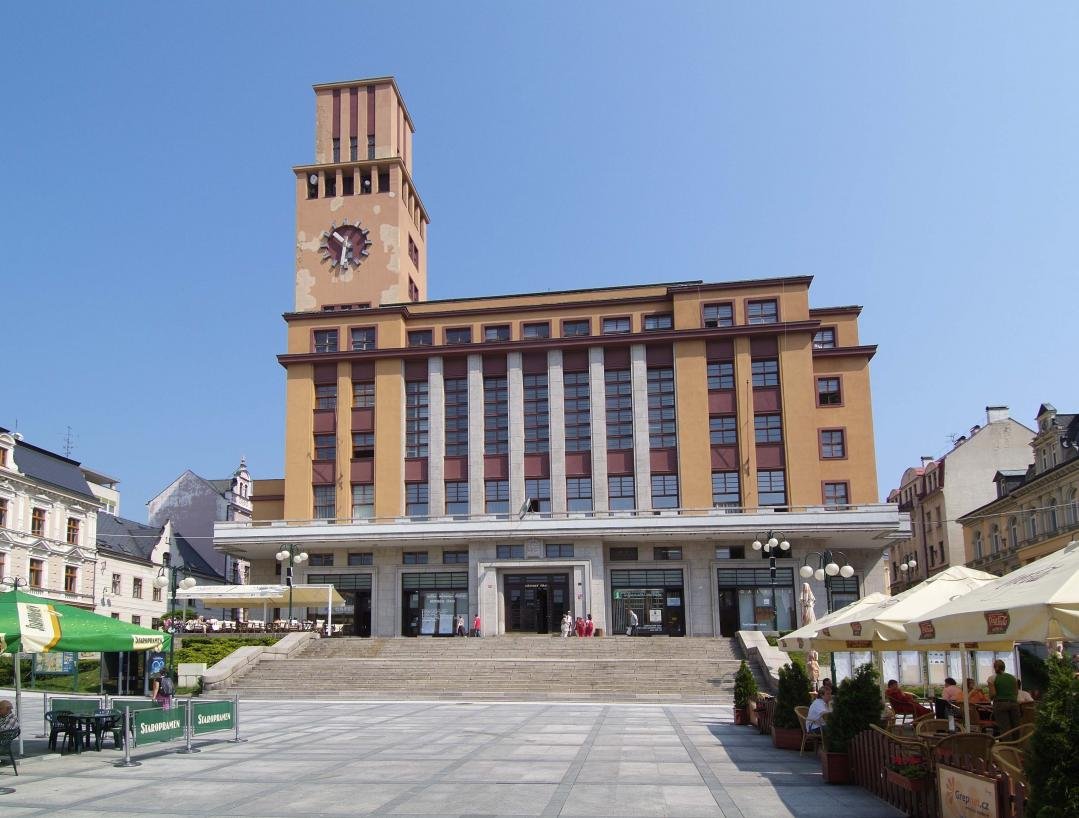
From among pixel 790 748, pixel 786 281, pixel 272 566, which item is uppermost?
pixel 786 281

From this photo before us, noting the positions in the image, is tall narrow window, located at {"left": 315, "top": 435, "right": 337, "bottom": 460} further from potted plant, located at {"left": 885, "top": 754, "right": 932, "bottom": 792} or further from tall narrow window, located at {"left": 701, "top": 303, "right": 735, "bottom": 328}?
potted plant, located at {"left": 885, "top": 754, "right": 932, "bottom": 792}

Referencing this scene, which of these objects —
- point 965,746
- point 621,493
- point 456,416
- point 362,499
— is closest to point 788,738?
point 965,746

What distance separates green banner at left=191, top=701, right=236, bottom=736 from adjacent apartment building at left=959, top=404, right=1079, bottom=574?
4392 cm

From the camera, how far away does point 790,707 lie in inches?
762

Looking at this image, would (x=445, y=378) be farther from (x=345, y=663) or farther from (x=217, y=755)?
(x=217, y=755)

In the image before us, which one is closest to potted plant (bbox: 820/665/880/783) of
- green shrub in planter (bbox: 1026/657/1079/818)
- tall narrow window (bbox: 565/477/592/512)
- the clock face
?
green shrub in planter (bbox: 1026/657/1079/818)

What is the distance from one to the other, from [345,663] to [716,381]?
82.0 ft

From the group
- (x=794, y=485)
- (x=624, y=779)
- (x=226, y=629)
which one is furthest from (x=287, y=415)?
Answer: (x=624, y=779)

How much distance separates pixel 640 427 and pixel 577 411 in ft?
12.2

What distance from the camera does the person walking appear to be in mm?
16859

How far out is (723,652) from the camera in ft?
134

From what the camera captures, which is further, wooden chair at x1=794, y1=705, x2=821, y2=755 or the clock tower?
the clock tower

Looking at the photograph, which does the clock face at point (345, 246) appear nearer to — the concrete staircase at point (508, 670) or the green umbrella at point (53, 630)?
the concrete staircase at point (508, 670)

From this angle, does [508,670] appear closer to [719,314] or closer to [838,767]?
[719,314]
